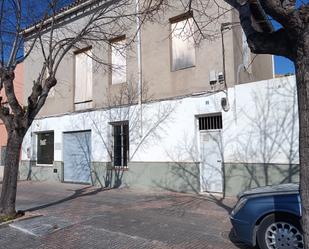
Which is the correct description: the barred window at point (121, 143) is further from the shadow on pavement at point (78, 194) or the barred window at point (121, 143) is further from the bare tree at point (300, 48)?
the bare tree at point (300, 48)

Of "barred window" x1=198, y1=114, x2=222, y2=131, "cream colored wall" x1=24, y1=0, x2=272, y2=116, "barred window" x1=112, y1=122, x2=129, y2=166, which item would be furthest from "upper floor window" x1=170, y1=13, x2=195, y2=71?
"barred window" x1=112, y1=122, x2=129, y2=166

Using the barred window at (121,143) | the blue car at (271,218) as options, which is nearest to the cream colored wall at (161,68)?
the barred window at (121,143)

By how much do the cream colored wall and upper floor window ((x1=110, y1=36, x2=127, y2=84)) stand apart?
0.24 metres

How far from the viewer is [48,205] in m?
10.3

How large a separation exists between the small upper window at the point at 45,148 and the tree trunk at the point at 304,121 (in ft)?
48.9

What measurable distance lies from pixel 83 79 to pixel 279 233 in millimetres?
12339

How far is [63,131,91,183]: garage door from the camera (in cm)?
1527

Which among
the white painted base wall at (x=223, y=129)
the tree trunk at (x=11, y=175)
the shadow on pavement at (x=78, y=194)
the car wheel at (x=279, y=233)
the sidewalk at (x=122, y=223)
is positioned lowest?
the sidewalk at (x=122, y=223)

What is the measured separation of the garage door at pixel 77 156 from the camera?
50.1ft

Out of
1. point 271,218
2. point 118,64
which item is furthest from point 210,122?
point 271,218

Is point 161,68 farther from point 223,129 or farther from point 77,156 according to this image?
point 77,156

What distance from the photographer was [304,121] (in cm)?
350

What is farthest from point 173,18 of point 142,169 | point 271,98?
point 142,169

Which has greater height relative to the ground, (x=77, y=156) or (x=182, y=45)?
(x=182, y=45)
